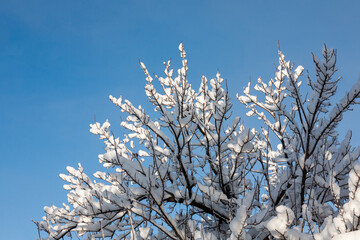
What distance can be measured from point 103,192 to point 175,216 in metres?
1.71

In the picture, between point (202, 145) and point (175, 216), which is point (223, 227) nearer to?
point (175, 216)

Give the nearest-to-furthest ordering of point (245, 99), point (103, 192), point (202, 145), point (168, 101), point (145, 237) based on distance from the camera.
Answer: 1. point (145, 237)
2. point (103, 192)
3. point (202, 145)
4. point (245, 99)
5. point (168, 101)

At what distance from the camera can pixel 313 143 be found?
3912 millimetres

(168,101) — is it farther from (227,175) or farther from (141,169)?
(141,169)

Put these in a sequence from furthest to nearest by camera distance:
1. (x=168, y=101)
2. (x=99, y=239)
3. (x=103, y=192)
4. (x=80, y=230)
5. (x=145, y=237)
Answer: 1. (x=168, y=101)
2. (x=99, y=239)
3. (x=80, y=230)
4. (x=103, y=192)
5. (x=145, y=237)

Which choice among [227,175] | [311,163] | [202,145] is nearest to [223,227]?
[227,175]

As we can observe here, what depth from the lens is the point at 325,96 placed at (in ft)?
11.9

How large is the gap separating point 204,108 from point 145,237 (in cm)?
210

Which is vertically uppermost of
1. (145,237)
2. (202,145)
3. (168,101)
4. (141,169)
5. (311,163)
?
(168,101)

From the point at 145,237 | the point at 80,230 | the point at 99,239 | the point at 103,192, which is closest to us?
the point at 145,237

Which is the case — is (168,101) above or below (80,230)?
above

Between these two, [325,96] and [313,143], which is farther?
[313,143]

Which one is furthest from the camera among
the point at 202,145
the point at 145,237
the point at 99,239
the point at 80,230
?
the point at 202,145

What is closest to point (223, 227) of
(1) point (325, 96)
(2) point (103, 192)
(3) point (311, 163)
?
(3) point (311, 163)
